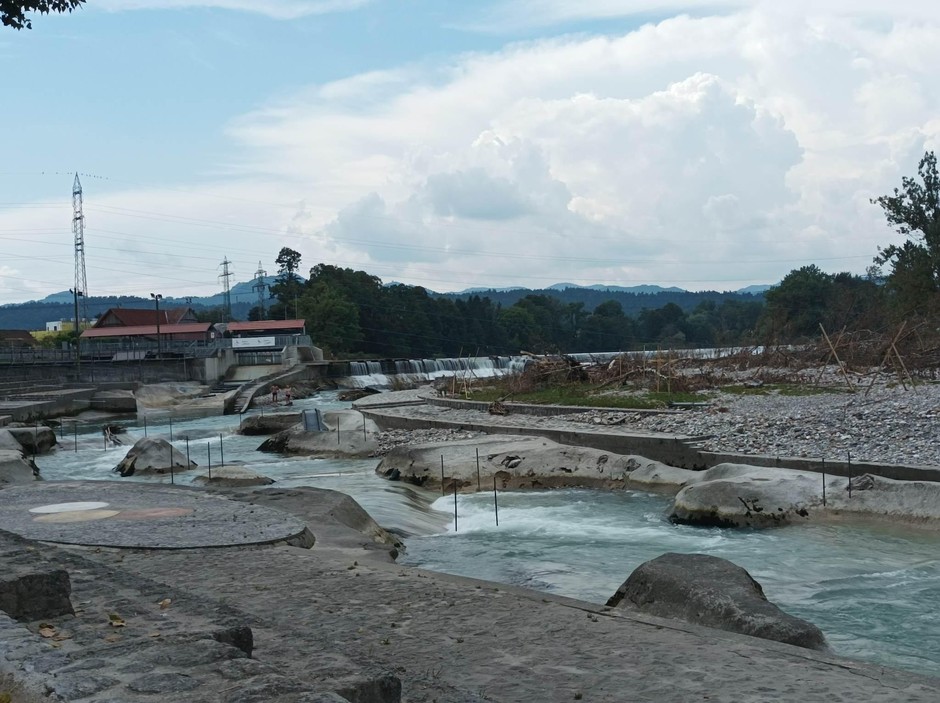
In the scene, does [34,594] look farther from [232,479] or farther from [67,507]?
[232,479]

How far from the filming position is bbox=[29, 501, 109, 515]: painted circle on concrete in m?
13.5

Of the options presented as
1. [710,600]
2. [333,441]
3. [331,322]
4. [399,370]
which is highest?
[331,322]

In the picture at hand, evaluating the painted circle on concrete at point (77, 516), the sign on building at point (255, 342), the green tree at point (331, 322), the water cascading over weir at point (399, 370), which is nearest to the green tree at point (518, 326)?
the green tree at point (331, 322)

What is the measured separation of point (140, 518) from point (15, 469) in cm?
959

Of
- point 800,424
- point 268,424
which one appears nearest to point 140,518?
point 800,424

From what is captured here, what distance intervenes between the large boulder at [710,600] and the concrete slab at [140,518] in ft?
14.4

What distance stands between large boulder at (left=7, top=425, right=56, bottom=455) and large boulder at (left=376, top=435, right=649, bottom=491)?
15.0 metres

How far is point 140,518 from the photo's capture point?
12.8 meters

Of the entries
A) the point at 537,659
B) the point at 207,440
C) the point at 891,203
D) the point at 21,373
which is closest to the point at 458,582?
the point at 537,659

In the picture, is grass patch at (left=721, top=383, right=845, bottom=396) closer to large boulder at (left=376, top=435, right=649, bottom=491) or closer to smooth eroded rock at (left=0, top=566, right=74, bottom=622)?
large boulder at (left=376, top=435, right=649, bottom=491)

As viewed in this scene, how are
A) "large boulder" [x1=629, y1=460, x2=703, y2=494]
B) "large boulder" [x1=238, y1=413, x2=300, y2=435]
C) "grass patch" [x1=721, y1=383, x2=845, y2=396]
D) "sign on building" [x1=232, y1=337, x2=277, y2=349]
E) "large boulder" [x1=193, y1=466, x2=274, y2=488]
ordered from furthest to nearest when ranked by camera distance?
"sign on building" [x1=232, y1=337, x2=277, y2=349]
"large boulder" [x1=238, y1=413, x2=300, y2=435]
"grass patch" [x1=721, y1=383, x2=845, y2=396]
"large boulder" [x1=629, y1=460, x2=703, y2=494]
"large boulder" [x1=193, y1=466, x2=274, y2=488]

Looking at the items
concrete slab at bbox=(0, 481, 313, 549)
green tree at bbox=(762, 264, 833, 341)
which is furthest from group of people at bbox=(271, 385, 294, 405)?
green tree at bbox=(762, 264, 833, 341)

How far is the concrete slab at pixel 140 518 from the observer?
11211 millimetres

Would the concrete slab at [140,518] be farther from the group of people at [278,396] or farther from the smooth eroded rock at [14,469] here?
the group of people at [278,396]
